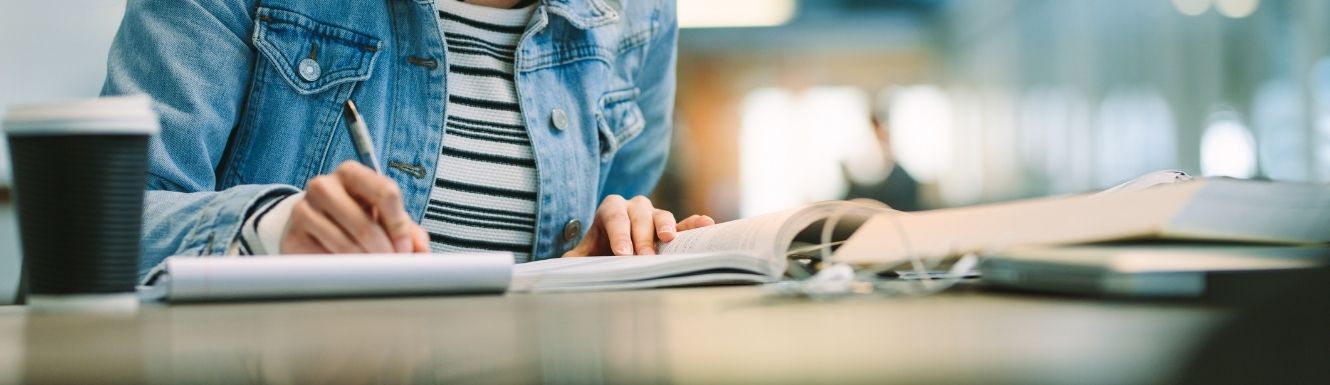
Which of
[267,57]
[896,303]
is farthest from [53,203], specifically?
[267,57]

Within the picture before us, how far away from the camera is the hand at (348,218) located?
0.66 m

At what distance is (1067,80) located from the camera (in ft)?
20.3

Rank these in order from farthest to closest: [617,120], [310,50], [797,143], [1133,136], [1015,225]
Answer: [797,143]
[1133,136]
[617,120]
[310,50]
[1015,225]

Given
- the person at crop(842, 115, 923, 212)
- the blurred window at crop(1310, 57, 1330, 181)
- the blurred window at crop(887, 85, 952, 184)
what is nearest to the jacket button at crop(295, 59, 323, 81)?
the blurred window at crop(1310, 57, 1330, 181)

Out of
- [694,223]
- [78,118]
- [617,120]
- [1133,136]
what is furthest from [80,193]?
[1133,136]

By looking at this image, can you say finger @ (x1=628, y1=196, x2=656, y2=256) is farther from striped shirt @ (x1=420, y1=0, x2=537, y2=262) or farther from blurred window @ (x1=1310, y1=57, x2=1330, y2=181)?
blurred window @ (x1=1310, y1=57, x2=1330, y2=181)

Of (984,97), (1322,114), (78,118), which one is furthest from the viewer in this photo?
(984,97)

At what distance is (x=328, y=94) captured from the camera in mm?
1086

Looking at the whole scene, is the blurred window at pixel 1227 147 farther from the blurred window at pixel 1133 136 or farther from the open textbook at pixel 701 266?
the open textbook at pixel 701 266

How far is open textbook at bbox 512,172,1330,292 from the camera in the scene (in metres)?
0.56

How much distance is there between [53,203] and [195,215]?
0.83 ft

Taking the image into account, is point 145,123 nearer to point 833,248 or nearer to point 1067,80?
point 833,248

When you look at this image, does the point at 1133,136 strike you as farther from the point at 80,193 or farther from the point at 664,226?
the point at 80,193

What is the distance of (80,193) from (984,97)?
811 cm
